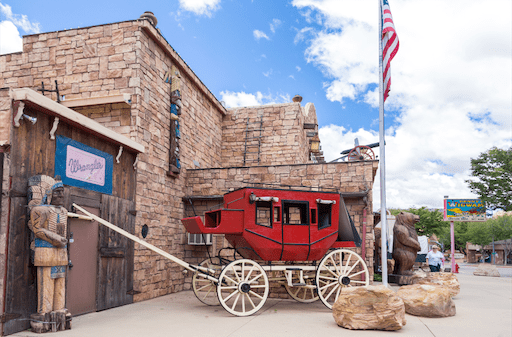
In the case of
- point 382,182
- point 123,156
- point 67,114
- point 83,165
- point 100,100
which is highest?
point 100,100

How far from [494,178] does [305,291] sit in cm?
2897

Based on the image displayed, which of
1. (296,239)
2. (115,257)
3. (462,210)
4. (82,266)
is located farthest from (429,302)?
(462,210)

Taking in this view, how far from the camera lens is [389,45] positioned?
31.1 feet

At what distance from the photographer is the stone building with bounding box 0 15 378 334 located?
597 cm

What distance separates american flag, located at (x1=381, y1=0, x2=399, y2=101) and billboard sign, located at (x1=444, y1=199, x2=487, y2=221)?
508 inches

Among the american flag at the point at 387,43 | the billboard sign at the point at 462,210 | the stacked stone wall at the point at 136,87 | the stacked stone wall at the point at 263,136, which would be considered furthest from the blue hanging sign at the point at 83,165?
the billboard sign at the point at 462,210

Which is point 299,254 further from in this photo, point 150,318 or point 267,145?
point 267,145

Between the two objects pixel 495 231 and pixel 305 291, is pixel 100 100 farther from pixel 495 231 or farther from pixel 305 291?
pixel 495 231

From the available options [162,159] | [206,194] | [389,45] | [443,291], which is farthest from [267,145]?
[443,291]

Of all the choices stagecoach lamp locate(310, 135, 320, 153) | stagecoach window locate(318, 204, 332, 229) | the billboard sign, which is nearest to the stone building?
stagecoach window locate(318, 204, 332, 229)

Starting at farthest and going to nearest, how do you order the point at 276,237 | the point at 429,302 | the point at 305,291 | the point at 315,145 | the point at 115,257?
the point at 315,145
the point at 305,291
the point at 115,257
the point at 276,237
the point at 429,302

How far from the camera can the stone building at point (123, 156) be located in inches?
235

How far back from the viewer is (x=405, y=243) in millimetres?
13062

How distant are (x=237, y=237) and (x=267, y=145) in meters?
7.99
